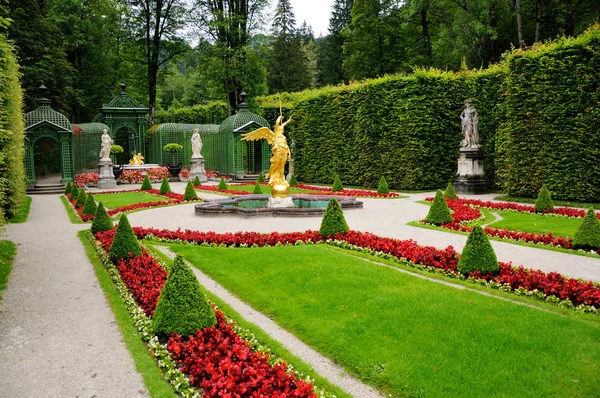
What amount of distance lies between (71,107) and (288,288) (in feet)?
138

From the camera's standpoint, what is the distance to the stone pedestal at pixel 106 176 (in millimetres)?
28406

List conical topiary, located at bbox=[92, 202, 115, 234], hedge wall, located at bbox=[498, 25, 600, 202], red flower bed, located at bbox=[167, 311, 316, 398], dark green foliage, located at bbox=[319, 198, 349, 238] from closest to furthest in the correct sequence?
red flower bed, located at bbox=[167, 311, 316, 398] → dark green foliage, located at bbox=[319, 198, 349, 238] → conical topiary, located at bbox=[92, 202, 115, 234] → hedge wall, located at bbox=[498, 25, 600, 202]

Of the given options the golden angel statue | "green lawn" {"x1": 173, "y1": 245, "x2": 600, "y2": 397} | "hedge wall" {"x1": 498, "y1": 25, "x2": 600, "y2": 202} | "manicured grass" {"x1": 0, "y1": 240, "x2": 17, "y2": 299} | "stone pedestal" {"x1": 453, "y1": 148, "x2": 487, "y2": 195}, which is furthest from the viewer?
"stone pedestal" {"x1": 453, "y1": 148, "x2": 487, "y2": 195}

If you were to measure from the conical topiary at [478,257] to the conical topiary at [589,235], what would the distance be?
3.06 m

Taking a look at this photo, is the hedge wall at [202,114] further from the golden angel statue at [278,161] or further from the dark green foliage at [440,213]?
the dark green foliage at [440,213]

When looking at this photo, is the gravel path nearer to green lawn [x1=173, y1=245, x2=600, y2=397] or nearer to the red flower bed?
the red flower bed

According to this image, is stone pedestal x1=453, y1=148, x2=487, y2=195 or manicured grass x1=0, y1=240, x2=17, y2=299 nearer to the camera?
manicured grass x1=0, y1=240, x2=17, y2=299

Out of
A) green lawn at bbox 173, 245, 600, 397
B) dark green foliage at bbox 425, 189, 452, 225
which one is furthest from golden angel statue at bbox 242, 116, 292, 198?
green lawn at bbox 173, 245, 600, 397

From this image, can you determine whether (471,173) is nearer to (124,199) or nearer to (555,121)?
Answer: (555,121)

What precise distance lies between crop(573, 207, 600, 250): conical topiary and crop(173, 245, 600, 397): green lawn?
13.3ft

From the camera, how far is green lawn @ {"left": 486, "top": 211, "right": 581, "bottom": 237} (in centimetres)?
1104

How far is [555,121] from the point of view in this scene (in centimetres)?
1684

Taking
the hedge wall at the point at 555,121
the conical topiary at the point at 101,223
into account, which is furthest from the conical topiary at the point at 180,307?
the hedge wall at the point at 555,121

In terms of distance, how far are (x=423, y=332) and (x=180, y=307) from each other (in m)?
2.89
